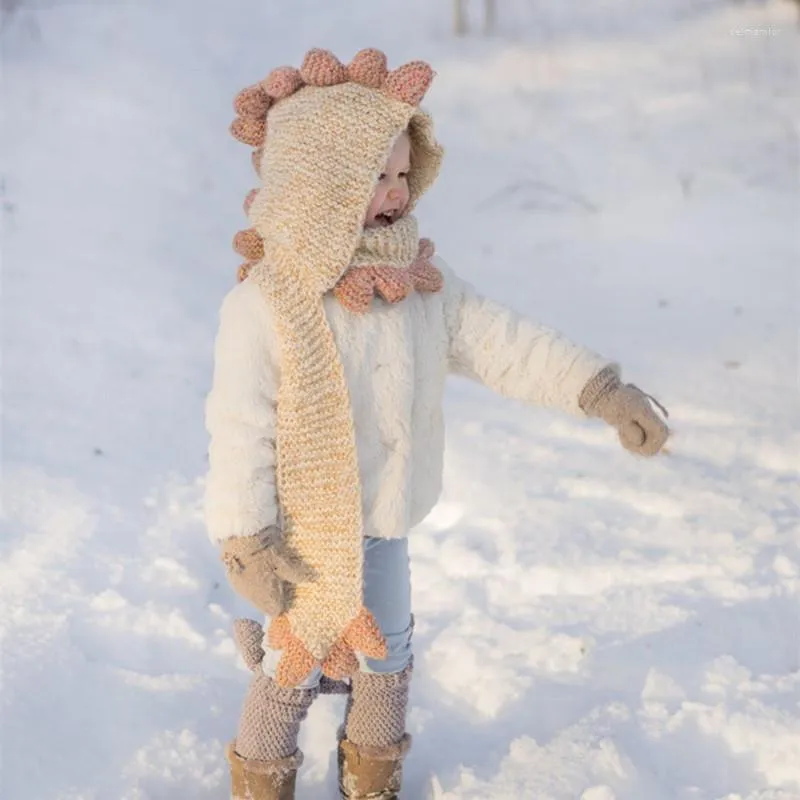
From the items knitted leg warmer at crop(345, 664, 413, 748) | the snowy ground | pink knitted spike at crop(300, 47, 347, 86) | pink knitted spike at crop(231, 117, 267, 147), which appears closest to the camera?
pink knitted spike at crop(300, 47, 347, 86)

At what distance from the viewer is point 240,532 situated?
1.98 metres

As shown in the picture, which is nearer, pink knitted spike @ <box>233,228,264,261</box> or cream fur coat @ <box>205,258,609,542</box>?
cream fur coat @ <box>205,258,609,542</box>

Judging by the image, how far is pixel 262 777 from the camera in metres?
2.25

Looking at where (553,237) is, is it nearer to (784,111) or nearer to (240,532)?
(784,111)

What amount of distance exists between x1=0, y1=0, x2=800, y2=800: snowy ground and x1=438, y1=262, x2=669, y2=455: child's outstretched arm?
31.8 inches

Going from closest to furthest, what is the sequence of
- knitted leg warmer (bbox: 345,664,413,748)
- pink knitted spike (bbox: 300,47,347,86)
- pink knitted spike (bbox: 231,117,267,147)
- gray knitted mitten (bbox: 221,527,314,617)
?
gray knitted mitten (bbox: 221,527,314,617)
pink knitted spike (bbox: 300,47,347,86)
pink knitted spike (bbox: 231,117,267,147)
knitted leg warmer (bbox: 345,664,413,748)

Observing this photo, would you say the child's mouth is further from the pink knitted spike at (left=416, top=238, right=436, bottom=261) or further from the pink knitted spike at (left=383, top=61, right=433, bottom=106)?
the pink knitted spike at (left=383, top=61, right=433, bottom=106)

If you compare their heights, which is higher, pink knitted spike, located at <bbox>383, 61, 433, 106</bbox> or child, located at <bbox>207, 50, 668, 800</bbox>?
pink knitted spike, located at <bbox>383, 61, 433, 106</bbox>

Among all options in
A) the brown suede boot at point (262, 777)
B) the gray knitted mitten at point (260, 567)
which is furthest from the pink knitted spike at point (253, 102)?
the brown suede boot at point (262, 777)

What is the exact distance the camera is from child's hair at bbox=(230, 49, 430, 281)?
82.4 inches

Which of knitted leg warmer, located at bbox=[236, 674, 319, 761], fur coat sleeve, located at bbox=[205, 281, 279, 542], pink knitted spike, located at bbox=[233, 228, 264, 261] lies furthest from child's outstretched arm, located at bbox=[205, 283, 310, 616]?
knitted leg warmer, located at bbox=[236, 674, 319, 761]

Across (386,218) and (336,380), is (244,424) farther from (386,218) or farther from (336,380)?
(386,218)

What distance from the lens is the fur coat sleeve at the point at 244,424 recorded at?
6.55ft

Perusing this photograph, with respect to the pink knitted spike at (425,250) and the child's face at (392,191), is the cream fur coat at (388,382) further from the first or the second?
the child's face at (392,191)
